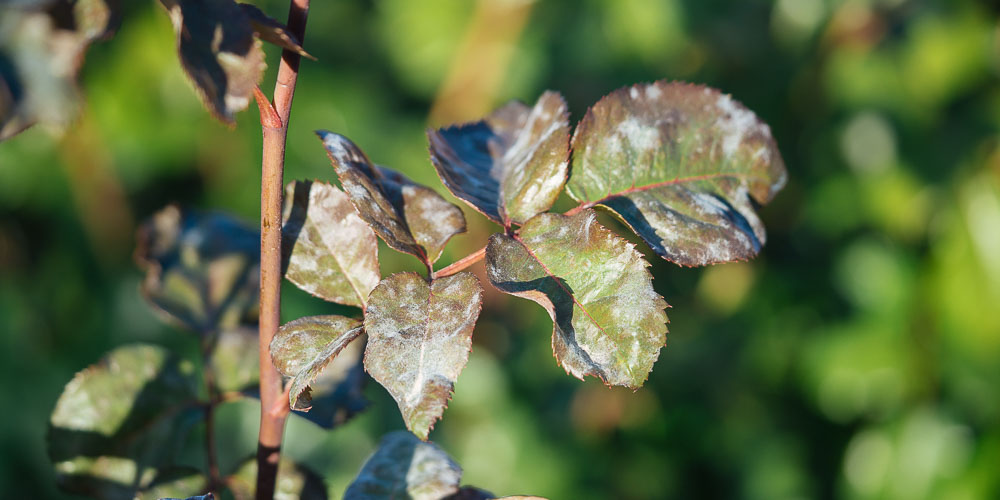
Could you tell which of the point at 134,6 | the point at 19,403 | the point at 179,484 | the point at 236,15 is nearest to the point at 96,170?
the point at 134,6

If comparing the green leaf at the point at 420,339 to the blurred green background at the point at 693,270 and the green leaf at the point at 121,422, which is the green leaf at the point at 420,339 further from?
the blurred green background at the point at 693,270

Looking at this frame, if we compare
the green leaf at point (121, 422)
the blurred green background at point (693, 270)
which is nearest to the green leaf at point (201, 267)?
the green leaf at point (121, 422)

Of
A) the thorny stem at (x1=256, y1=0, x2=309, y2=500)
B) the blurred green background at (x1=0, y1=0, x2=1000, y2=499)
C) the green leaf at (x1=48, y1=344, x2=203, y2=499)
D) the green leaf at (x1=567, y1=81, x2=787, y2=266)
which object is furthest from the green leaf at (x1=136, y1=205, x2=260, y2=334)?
the blurred green background at (x1=0, y1=0, x2=1000, y2=499)

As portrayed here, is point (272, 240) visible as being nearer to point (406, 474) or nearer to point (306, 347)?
point (306, 347)

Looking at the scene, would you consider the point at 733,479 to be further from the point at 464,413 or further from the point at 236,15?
the point at 236,15

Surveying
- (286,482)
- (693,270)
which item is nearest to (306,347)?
(286,482)

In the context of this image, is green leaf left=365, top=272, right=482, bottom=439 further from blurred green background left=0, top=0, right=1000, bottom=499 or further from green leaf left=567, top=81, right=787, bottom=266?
blurred green background left=0, top=0, right=1000, bottom=499

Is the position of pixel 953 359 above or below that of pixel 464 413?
above
